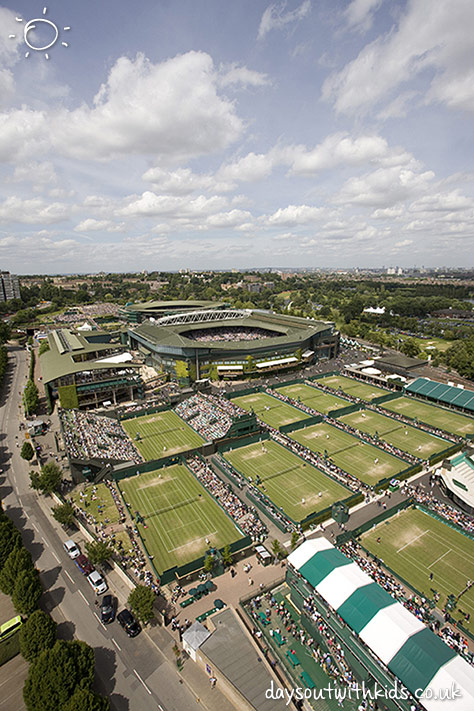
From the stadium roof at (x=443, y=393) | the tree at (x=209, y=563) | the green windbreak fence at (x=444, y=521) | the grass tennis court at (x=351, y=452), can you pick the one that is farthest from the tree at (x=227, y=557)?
the stadium roof at (x=443, y=393)

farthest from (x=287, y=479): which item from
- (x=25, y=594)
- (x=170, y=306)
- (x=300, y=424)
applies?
(x=170, y=306)

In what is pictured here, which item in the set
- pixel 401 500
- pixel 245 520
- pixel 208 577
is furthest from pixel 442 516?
pixel 208 577

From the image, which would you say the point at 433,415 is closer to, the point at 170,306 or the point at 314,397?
the point at 314,397

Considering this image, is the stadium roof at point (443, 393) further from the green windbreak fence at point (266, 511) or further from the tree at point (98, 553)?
the tree at point (98, 553)

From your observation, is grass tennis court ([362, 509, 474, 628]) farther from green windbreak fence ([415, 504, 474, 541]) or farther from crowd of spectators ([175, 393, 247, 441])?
crowd of spectators ([175, 393, 247, 441])

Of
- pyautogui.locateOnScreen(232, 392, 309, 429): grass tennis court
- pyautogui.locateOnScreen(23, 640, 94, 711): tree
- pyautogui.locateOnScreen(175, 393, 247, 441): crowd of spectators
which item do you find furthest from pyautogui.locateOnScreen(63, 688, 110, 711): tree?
pyautogui.locateOnScreen(232, 392, 309, 429): grass tennis court
